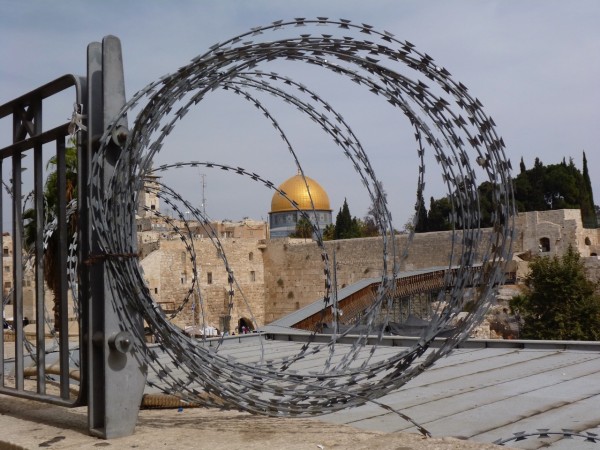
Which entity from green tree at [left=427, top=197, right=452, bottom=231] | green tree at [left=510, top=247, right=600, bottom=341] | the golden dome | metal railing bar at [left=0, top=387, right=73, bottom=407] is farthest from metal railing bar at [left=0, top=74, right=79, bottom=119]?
the golden dome

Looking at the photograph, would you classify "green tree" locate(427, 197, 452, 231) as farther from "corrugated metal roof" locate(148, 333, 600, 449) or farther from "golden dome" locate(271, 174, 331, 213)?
"corrugated metal roof" locate(148, 333, 600, 449)

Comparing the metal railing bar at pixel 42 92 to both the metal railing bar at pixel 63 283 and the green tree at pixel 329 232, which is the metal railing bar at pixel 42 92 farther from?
the green tree at pixel 329 232

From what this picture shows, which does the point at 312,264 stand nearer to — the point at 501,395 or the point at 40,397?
the point at 501,395

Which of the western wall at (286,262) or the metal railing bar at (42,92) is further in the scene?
the western wall at (286,262)

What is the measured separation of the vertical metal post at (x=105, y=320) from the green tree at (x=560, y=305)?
19399mm

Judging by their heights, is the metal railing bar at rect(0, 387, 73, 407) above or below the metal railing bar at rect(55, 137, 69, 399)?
below

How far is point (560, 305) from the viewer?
22141mm

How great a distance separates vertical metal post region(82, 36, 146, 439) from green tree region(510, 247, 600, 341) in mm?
19399

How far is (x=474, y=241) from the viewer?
362 centimetres

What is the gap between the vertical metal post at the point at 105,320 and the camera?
11.6ft

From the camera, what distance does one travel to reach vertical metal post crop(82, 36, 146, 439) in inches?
139

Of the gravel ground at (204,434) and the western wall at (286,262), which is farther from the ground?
the western wall at (286,262)

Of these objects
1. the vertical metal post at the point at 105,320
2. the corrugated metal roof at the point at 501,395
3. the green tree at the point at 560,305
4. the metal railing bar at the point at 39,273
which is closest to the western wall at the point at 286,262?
the green tree at the point at 560,305

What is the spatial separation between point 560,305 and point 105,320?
2053cm
